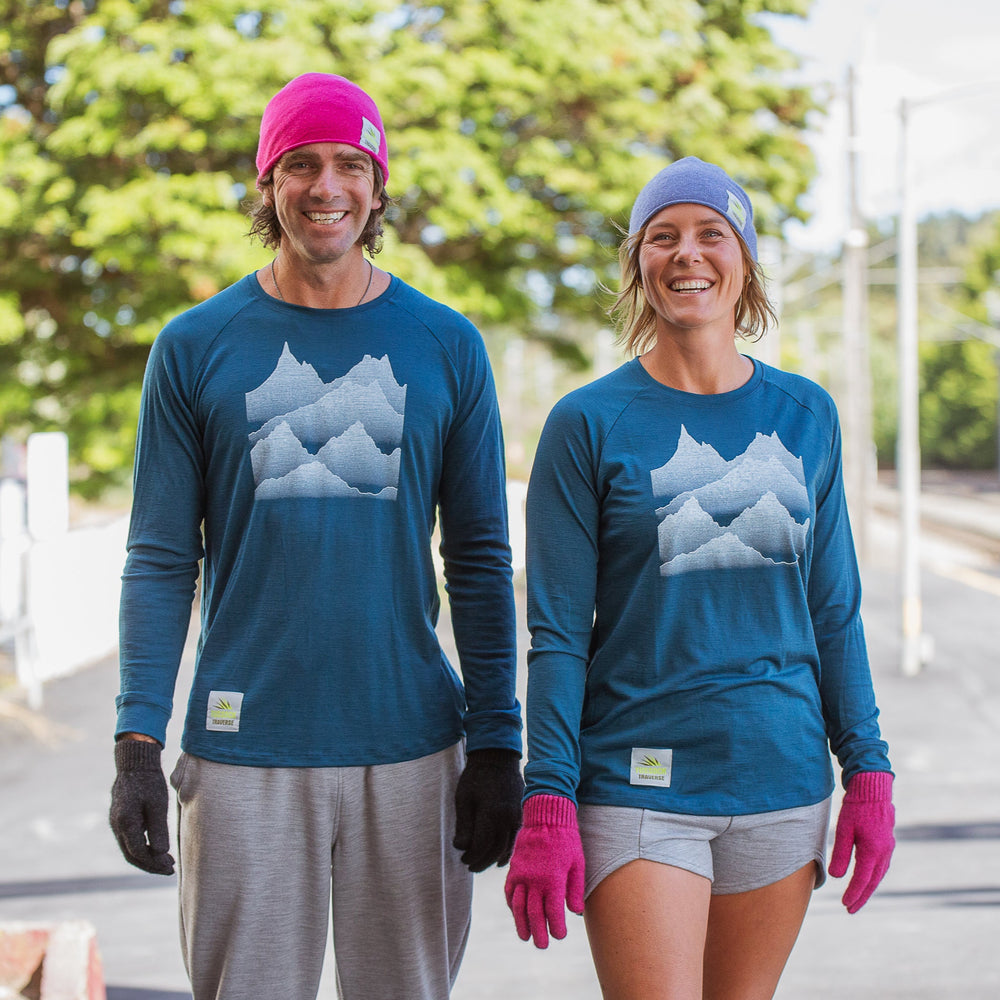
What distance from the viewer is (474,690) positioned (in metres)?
2.33

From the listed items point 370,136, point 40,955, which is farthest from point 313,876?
point 40,955

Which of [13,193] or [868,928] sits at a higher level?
[13,193]

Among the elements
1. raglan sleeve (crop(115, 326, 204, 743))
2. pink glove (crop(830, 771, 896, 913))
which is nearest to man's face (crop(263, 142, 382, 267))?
raglan sleeve (crop(115, 326, 204, 743))

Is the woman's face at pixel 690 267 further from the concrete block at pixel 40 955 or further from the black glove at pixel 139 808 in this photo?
the concrete block at pixel 40 955

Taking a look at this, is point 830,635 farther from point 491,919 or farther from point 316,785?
point 491,919

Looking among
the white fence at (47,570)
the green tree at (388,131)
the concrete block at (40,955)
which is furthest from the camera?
the green tree at (388,131)

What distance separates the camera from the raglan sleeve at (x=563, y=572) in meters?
2.12

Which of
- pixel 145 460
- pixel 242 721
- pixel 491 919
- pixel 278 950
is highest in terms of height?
pixel 145 460

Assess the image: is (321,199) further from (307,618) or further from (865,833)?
(865,833)

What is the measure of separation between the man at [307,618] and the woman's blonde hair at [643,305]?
328mm

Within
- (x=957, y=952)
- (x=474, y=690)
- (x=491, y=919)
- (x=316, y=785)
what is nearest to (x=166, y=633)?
(x=316, y=785)

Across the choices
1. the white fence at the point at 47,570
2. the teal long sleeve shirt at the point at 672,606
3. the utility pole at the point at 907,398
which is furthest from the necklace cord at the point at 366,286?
the utility pole at the point at 907,398

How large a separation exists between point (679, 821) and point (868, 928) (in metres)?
3.46

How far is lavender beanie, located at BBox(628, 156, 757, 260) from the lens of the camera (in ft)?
7.25
